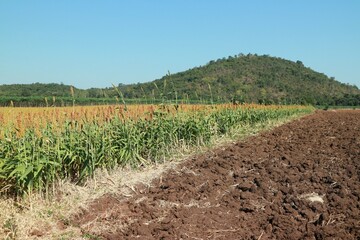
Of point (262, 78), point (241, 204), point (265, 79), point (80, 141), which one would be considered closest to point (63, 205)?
point (80, 141)

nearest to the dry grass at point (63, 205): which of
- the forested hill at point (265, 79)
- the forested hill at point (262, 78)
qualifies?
the forested hill at point (265, 79)

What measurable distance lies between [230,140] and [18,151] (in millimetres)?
7665

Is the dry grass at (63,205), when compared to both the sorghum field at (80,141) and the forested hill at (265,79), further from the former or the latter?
the forested hill at (265,79)

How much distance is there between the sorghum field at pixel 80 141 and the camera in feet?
20.3

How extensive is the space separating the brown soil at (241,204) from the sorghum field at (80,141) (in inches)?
36.5

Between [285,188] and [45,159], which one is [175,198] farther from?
[45,159]

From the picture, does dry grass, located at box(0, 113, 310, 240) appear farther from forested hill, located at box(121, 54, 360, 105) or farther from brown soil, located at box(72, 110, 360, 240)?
forested hill, located at box(121, 54, 360, 105)

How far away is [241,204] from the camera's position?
5.82 m

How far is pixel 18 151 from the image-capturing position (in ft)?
20.1

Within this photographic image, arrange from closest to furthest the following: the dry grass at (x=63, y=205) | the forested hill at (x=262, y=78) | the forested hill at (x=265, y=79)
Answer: the dry grass at (x=63, y=205), the forested hill at (x=265, y=79), the forested hill at (x=262, y=78)

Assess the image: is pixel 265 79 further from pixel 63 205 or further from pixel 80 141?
pixel 63 205

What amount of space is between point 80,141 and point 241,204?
3110mm

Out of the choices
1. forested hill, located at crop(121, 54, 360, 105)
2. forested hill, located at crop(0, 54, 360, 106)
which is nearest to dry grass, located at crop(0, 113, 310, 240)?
forested hill, located at crop(0, 54, 360, 106)

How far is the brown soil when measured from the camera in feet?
Answer: 16.2
